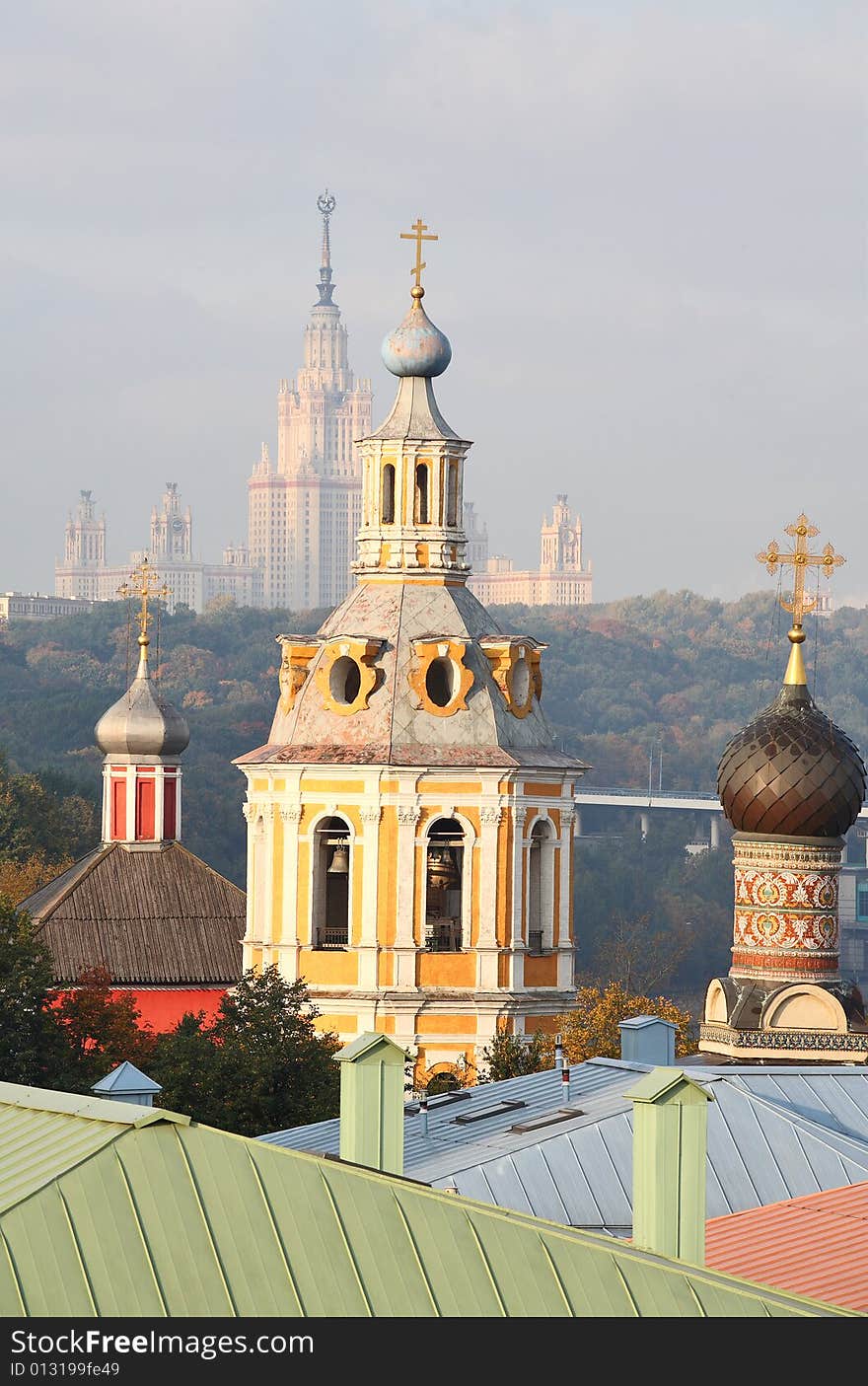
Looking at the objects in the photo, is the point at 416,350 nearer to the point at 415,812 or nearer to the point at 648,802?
the point at 415,812

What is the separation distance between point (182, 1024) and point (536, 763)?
17.6ft

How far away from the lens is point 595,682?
13862cm

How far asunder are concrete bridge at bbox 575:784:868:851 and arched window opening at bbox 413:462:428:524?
250 feet

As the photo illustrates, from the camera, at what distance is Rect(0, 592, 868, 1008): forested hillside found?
108375mm

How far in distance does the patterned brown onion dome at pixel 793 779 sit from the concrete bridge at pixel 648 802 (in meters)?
81.9

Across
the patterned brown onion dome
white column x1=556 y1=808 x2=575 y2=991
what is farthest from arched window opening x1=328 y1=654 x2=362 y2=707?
the patterned brown onion dome

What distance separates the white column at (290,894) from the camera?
34.7m

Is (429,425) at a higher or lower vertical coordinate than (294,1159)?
higher

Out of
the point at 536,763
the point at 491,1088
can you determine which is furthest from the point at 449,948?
the point at 491,1088

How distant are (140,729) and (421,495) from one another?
1402 centimetres

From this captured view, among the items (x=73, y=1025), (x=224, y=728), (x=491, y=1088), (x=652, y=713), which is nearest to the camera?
(x=491, y=1088)

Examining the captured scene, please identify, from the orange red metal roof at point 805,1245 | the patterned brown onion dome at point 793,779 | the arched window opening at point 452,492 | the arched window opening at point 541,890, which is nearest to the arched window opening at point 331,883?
the arched window opening at point 541,890
